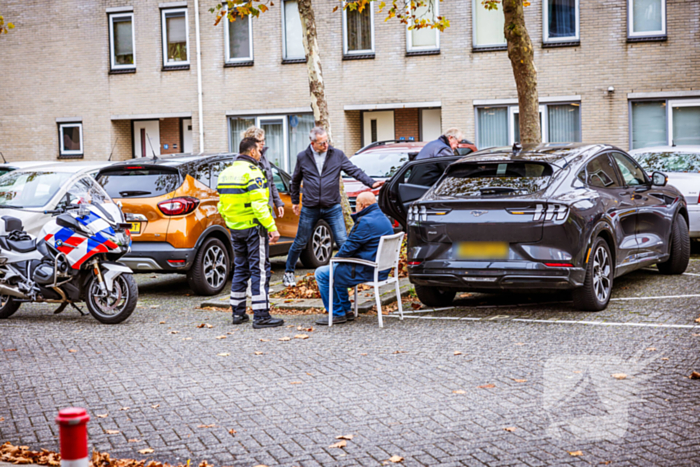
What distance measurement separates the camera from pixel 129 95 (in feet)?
86.8

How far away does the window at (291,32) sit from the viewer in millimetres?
24859

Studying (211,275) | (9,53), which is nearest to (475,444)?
(211,275)

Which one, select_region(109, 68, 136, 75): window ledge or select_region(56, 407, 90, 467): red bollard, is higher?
select_region(109, 68, 136, 75): window ledge

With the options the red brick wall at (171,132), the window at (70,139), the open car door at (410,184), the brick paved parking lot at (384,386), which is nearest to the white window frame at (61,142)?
the window at (70,139)

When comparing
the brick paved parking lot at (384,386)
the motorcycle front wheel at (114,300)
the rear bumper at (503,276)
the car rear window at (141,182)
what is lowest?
the brick paved parking lot at (384,386)

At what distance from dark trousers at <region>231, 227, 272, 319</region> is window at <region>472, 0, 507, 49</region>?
15831 millimetres

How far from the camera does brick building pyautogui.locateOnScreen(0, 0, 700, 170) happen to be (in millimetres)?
21969

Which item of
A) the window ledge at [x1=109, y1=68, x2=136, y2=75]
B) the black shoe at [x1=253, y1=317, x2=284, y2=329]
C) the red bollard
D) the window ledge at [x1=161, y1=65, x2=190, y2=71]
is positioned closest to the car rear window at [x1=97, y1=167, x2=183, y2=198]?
A: the black shoe at [x1=253, y1=317, x2=284, y2=329]

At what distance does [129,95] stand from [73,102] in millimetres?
2004

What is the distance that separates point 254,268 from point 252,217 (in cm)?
50

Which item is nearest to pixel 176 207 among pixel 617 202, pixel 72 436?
pixel 617 202

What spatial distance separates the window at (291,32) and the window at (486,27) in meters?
4.98

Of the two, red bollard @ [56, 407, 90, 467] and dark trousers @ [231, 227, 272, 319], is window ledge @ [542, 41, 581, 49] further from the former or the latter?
red bollard @ [56, 407, 90, 467]

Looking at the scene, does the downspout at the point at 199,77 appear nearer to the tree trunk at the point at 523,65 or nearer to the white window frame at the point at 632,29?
the white window frame at the point at 632,29
